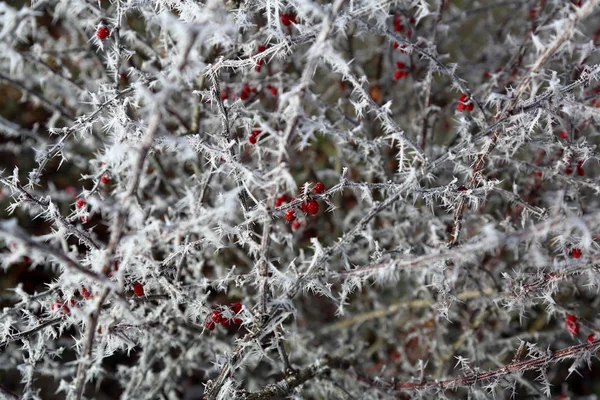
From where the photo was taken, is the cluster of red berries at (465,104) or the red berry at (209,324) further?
the cluster of red berries at (465,104)

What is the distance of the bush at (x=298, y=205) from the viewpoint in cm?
104

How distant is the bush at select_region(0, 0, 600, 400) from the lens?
1038 millimetres

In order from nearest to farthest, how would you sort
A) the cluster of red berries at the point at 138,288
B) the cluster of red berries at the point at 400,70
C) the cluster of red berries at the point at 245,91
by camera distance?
the cluster of red berries at the point at 138,288 → the cluster of red berries at the point at 245,91 → the cluster of red berries at the point at 400,70

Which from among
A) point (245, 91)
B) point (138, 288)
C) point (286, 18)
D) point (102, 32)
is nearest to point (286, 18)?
point (286, 18)

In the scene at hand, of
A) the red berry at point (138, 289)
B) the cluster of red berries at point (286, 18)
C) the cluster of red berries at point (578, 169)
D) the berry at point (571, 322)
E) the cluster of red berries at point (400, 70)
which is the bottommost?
the berry at point (571, 322)

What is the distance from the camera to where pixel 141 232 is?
0.95m

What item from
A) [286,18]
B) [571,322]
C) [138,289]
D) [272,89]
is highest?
[286,18]

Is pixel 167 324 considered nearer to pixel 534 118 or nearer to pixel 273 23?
pixel 273 23

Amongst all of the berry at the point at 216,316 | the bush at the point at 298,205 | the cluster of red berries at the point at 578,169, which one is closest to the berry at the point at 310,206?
the bush at the point at 298,205

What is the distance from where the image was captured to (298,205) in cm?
123

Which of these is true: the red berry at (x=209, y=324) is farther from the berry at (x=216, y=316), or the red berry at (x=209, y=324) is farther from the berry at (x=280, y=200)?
the berry at (x=280, y=200)

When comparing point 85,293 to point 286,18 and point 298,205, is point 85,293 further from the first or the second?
point 286,18

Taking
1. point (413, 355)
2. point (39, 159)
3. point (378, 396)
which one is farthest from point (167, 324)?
point (413, 355)

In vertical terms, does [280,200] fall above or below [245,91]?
below
